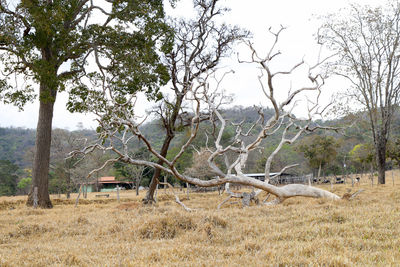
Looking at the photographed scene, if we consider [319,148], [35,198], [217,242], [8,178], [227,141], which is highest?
[227,141]

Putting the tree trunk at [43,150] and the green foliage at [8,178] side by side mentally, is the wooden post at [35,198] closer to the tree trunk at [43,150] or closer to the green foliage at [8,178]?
the tree trunk at [43,150]

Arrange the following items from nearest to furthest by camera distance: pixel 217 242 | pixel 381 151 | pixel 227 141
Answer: pixel 217 242 → pixel 381 151 → pixel 227 141

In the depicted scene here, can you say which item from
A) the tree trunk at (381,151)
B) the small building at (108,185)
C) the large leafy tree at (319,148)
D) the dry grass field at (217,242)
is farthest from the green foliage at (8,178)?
the tree trunk at (381,151)

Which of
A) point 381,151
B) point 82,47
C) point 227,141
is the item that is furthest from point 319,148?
point 82,47

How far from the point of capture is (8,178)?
4375cm

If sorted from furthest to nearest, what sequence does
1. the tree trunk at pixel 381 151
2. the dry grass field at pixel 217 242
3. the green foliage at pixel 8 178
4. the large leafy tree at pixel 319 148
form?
→ 1. the green foliage at pixel 8 178
2. the large leafy tree at pixel 319 148
3. the tree trunk at pixel 381 151
4. the dry grass field at pixel 217 242

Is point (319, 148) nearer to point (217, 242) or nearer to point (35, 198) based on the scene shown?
point (35, 198)

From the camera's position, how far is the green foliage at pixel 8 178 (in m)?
42.8

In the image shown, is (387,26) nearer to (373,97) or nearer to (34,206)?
(373,97)

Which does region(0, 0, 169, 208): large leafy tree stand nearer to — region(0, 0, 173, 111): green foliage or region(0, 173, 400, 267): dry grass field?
region(0, 0, 173, 111): green foliage

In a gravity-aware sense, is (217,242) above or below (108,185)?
above

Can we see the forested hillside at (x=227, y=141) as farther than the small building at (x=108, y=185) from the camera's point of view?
No

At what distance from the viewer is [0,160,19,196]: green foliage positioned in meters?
42.8

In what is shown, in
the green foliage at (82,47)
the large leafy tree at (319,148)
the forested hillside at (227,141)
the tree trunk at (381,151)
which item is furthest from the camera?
the large leafy tree at (319,148)
